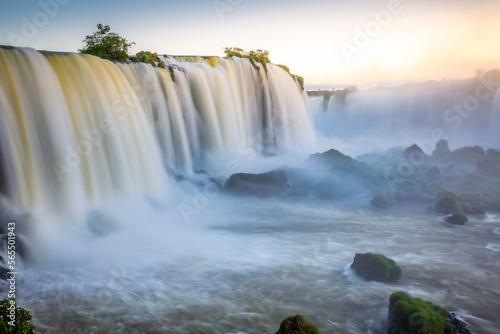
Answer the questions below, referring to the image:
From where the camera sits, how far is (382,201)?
1503 cm

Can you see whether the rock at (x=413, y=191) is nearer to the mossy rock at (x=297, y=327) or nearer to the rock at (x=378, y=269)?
the rock at (x=378, y=269)

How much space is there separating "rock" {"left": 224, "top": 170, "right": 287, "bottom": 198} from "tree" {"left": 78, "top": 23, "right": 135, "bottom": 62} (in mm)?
7991

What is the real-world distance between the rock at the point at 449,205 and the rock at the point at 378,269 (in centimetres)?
759

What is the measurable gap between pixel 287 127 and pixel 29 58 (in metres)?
19.4

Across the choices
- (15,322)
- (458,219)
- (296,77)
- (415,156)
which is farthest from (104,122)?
(296,77)

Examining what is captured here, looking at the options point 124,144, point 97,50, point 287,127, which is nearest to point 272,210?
point 124,144

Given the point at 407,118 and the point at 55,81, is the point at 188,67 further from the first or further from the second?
the point at 407,118

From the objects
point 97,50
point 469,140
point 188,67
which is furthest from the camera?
point 469,140

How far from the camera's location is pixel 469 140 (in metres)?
32.2

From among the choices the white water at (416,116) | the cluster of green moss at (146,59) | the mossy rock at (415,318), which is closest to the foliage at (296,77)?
the white water at (416,116)

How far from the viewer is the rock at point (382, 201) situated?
15.0 metres

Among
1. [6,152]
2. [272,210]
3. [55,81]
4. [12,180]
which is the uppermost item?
[55,81]

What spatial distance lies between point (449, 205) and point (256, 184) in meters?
8.65

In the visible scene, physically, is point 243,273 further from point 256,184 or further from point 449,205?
point 449,205
